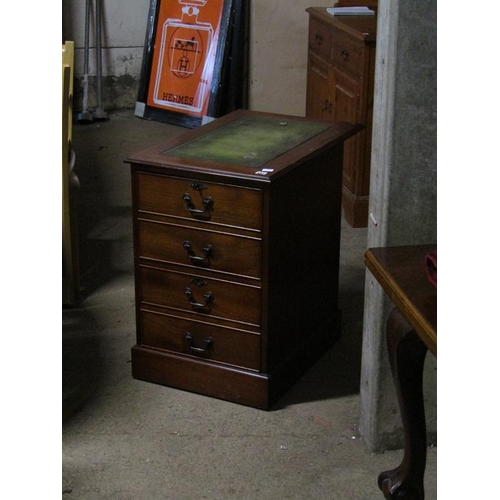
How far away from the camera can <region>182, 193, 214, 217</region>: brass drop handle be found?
9.90ft

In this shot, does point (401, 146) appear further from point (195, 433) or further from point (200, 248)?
point (195, 433)

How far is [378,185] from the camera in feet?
8.52

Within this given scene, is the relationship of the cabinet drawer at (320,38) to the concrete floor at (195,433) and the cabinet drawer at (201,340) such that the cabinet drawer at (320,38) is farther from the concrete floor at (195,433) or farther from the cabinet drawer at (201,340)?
the cabinet drawer at (201,340)

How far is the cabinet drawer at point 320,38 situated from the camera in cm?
504

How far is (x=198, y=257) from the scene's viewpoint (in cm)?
311

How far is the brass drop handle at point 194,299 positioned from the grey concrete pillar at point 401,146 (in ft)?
1.99

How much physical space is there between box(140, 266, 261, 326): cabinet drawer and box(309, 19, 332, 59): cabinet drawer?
2.29 metres

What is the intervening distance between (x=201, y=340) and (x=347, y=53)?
6.88ft

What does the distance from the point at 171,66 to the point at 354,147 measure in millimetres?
2578

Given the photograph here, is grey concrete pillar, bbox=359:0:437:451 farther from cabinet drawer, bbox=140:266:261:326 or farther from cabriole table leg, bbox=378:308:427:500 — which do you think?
cabriole table leg, bbox=378:308:427:500

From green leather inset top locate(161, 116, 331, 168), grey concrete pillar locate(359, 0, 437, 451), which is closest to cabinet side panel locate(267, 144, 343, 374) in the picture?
green leather inset top locate(161, 116, 331, 168)

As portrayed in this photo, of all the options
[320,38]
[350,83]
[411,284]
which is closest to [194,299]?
[411,284]

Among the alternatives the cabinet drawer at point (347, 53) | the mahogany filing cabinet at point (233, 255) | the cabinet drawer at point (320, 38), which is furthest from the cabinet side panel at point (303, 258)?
the cabinet drawer at point (320, 38)

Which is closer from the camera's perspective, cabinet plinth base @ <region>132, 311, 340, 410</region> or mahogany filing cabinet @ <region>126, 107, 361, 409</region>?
mahogany filing cabinet @ <region>126, 107, 361, 409</region>
